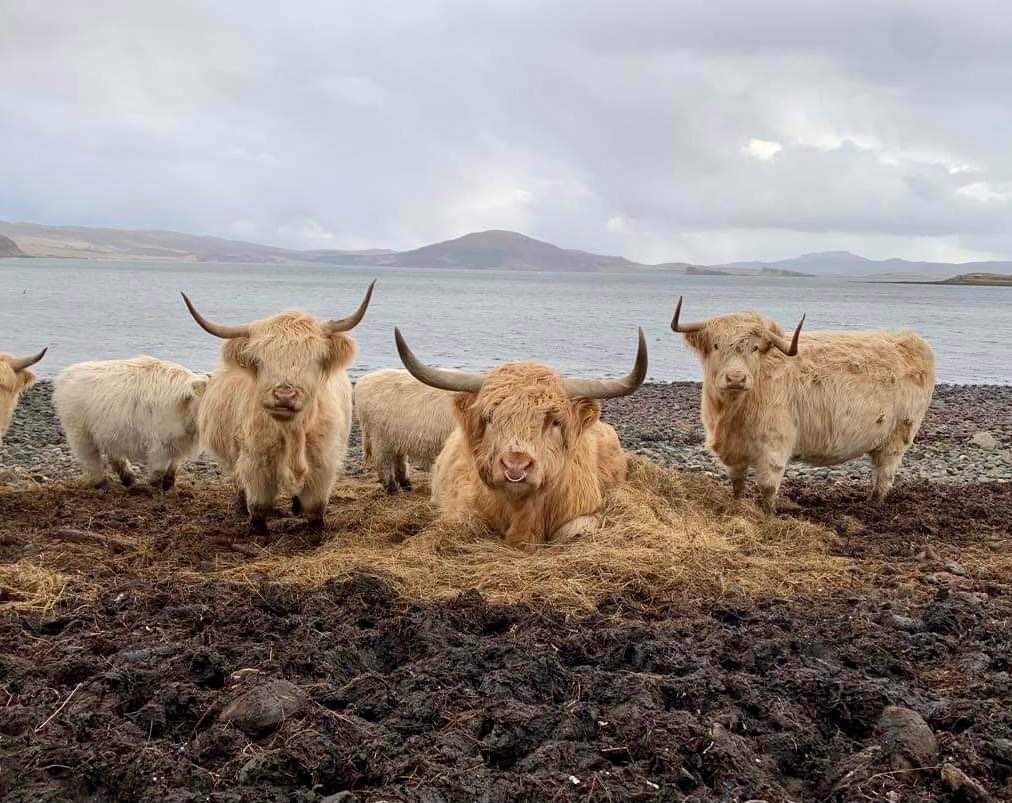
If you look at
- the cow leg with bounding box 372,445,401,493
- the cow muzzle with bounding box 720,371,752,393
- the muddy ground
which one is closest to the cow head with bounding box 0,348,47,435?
Answer: the cow leg with bounding box 372,445,401,493

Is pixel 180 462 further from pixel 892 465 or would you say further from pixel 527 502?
pixel 892 465

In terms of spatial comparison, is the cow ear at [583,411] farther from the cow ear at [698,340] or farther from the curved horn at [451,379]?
the cow ear at [698,340]

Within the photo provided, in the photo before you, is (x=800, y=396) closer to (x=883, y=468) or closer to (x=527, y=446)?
(x=883, y=468)

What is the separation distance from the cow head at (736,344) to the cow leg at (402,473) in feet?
10.8

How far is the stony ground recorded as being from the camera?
3064 mm

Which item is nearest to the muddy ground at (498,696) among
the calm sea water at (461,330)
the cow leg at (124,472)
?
the cow leg at (124,472)

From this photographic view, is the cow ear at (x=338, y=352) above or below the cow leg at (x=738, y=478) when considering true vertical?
above

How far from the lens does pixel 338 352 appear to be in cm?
695

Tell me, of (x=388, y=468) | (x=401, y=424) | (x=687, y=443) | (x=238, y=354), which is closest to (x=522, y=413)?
(x=238, y=354)

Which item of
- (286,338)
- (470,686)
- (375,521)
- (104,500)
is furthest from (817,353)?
(104,500)

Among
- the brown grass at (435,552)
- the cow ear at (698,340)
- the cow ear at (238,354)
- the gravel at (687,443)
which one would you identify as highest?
the cow ear at (698,340)

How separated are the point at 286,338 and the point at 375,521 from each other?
1.73 m

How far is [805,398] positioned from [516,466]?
3.45m

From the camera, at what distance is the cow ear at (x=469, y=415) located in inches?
256
